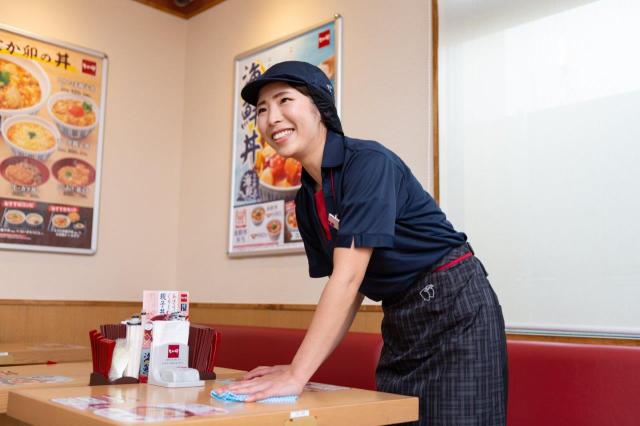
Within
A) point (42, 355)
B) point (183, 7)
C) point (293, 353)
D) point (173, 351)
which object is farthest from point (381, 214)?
point (183, 7)

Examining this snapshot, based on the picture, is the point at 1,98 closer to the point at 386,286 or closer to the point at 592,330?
→ the point at 386,286

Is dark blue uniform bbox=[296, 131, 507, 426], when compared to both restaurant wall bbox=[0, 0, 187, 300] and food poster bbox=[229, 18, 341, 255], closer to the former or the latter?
food poster bbox=[229, 18, 341, 255]

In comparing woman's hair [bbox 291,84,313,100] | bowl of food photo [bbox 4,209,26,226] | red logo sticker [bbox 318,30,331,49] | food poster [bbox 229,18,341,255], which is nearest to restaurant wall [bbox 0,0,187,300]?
bowl of food photo [bbox 4,209,26,226]

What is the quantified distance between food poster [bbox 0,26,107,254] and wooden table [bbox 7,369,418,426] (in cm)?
248

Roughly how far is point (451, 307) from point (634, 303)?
98 cm

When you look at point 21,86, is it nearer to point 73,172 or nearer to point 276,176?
point 73,172

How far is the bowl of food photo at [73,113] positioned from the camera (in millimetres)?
3936

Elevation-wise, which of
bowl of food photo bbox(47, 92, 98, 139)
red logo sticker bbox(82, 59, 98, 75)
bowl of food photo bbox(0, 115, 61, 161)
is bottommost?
bowl of food photo bbox(0, 115, 61, 161)

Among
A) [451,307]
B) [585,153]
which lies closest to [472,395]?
[451,307]

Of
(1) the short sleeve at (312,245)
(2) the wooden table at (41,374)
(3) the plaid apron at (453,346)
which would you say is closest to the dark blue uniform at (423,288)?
(3) the plaid apron at (453,346)

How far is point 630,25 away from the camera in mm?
2432

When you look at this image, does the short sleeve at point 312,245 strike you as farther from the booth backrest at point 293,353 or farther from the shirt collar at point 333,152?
the booth backrest at point 293,353

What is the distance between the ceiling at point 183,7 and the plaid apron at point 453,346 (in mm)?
3268

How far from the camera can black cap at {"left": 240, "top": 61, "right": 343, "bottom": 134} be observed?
1681 mm
